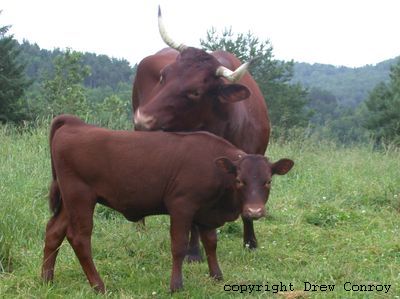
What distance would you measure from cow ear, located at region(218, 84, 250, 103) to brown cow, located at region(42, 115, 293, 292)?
0.88m

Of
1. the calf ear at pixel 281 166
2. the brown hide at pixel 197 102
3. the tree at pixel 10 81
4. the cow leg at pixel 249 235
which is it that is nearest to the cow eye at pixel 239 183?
the calf ear at pixel 281 166

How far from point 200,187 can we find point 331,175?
19.1ft

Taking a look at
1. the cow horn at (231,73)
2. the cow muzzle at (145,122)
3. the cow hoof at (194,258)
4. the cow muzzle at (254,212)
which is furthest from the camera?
the cow hoof at (194,258)

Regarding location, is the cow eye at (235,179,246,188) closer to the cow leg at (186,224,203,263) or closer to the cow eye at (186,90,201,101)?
the cow eye at (186,90,201,101)

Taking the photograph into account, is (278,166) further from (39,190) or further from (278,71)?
(278,71)

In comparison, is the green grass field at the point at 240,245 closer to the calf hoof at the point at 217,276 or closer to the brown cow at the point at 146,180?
the calf hoof at the point at 217,276

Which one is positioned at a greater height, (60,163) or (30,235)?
(60,163)

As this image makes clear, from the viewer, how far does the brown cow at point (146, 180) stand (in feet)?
14.6

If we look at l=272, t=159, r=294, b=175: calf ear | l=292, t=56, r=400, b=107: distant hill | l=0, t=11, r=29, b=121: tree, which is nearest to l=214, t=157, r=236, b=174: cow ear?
l=272, t=159, r=294, b=175: calf ear

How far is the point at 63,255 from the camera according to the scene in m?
5.37

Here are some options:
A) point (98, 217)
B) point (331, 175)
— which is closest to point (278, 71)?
point (331, 175)

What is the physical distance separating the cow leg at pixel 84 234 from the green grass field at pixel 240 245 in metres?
0.12

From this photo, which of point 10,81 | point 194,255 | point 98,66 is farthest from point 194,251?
point 98,66

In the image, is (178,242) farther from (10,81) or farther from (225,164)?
(10,81)
